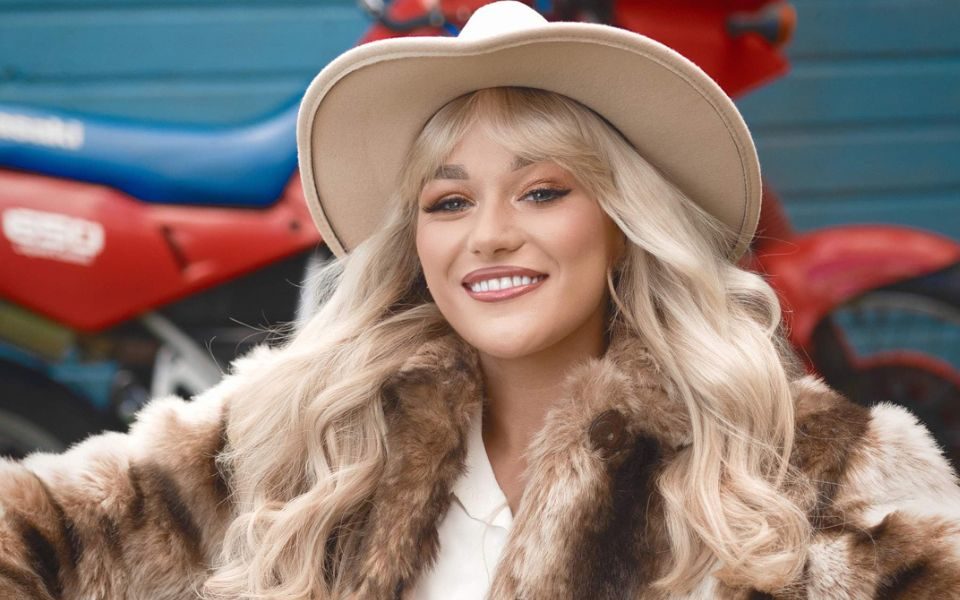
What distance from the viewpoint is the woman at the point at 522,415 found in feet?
→ 6.36

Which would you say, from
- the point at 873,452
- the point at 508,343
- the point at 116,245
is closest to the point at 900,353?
the point at 873,452

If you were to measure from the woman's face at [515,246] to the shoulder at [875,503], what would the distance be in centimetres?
46

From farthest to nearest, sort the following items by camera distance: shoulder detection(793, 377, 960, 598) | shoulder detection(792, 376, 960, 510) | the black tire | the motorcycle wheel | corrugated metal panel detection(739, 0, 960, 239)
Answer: corrugated metal panel detection(739, 0, 960, 239) → the motorcycle wheel → the black tire → shoulder detection(792, 376, 960, 510) → shoulder detection(793, 377, 960, 598)

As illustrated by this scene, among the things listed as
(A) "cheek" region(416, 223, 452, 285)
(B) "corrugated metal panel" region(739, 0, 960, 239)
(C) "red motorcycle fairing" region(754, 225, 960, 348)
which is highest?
(A) "cheek" region(416, 223, 452, 285)

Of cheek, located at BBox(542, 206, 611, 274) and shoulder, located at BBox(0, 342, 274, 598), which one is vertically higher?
cheek, located at BBox(542, 206, 611, 274)

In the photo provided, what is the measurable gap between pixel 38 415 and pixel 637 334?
2.44m

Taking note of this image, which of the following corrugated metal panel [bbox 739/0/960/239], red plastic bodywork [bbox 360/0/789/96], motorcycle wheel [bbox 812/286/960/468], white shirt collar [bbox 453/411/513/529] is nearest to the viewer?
white shirt collar [bbox 453/411/513/529]

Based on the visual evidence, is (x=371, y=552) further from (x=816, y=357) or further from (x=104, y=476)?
(x=816, y=357)

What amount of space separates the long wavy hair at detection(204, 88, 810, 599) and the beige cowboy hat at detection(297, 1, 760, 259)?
4 cm

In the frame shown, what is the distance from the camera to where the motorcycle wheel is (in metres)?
3.97

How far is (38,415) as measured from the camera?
385 centimetres

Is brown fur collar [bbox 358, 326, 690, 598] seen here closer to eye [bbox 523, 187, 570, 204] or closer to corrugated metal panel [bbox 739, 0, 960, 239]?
eye [bbox 523, 187, 570, 204]

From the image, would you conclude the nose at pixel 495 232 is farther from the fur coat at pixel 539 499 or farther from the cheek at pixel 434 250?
the fur coat at pixel 539 499

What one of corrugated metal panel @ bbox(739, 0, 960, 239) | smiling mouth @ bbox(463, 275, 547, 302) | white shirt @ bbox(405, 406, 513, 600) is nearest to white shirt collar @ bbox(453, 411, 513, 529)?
white shirt @ bbox(405, 406, 513, 600)
